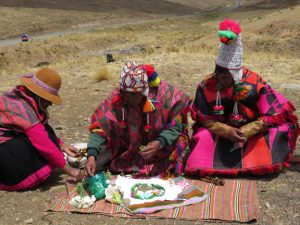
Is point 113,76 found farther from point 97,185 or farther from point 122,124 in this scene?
point 97,185

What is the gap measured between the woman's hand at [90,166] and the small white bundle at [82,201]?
28cm

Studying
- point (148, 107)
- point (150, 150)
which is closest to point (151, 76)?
point (148, 107)

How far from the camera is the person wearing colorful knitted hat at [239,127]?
4316 millimetres

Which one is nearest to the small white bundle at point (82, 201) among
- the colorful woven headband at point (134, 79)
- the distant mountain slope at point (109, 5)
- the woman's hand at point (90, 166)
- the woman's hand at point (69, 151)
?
the woman's hand at point (90, 166)

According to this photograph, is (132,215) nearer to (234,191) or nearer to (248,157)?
(234,191)

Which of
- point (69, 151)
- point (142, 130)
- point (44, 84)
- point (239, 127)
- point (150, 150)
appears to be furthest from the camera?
point (69, 151)

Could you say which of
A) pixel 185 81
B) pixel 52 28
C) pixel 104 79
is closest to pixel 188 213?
pixel 185 81

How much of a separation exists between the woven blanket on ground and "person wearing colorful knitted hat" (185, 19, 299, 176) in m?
0.26

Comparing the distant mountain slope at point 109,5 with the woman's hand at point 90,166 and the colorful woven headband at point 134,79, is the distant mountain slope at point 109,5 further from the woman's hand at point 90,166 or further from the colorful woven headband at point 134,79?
the colorful woven headband at point 134,79

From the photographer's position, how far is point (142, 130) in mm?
4348

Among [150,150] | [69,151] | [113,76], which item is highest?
[150,150]

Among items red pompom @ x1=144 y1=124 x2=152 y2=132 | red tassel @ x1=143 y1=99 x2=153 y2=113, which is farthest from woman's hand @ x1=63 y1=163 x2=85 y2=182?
red tassel @ x1=143 y1=99 x2=153 y2=113

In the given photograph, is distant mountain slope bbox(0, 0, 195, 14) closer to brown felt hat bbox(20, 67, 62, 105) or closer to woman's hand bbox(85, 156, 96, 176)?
brown felt hat bbox(20, 67, 62, 105)

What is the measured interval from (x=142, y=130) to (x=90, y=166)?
1.97ft
